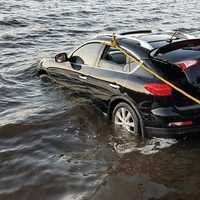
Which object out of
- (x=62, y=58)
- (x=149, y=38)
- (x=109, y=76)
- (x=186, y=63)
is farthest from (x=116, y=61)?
(x=62, y=58)

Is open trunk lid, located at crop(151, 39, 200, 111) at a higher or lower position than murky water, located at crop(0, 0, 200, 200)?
higher

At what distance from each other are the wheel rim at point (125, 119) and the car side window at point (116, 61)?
2.04 feet

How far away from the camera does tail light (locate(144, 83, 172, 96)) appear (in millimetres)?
6867

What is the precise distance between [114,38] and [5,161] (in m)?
2.59

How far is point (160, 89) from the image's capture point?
6.89 meters

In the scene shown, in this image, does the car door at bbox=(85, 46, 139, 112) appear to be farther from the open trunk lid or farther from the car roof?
the open trunk lid

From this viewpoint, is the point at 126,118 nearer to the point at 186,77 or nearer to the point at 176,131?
the point at 176,131

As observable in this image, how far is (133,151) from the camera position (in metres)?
7.37

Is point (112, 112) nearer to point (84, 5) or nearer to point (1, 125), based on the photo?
point (1, 125)

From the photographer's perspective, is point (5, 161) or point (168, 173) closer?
point (168, 173)

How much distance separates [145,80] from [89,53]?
1.79 m

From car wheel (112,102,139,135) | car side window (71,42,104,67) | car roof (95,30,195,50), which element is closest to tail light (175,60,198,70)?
car roof (95,30,195,50)

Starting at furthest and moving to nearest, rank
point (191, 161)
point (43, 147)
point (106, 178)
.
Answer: point (43, 147)
point (191, 161)
point (106, 178)

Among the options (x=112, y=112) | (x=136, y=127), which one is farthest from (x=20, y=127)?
(x=136, y=127)
